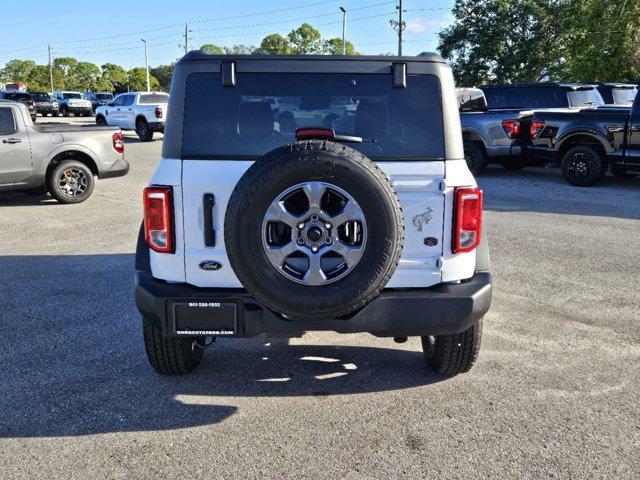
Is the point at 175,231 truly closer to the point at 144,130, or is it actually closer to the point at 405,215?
the point at 405,215

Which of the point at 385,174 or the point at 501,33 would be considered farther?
the point at 501,33

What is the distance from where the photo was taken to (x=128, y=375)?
4012 millimetres

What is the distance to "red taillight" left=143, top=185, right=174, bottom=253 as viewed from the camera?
328 cm

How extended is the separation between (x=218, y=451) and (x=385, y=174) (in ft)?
5.30

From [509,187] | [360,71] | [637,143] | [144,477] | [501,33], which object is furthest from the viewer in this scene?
[501,33]

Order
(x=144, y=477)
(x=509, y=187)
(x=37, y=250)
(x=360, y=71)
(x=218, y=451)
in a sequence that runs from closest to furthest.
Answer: (x=144, y=477)
(x=218, y=451)
(x=360, y=71)
(x=37, y=250)
(x=509, y=187)

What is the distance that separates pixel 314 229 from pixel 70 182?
345 inches

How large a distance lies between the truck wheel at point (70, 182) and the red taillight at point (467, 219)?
28.6ft

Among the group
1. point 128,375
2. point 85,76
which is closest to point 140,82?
point 85,76

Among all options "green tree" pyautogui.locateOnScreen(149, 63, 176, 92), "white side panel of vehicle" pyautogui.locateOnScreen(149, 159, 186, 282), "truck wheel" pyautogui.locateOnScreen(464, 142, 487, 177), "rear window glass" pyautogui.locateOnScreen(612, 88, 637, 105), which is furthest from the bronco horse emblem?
"green tree" pyautogui.locateOnScreen(149, 63, 176, 92)

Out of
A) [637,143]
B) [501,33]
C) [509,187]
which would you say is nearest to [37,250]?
[509,187]

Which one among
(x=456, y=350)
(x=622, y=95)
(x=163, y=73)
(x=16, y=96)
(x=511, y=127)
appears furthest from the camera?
(x=163, y=73)

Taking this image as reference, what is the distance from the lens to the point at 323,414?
3508 millimetres

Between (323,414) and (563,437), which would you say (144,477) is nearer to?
(323,414)
